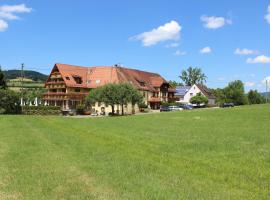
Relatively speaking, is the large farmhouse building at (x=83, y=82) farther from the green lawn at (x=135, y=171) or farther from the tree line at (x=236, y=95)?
the green lawn at (x=135, y=171)

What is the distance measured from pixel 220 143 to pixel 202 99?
335ft

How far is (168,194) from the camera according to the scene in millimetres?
10008

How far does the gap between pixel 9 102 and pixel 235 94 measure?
251ft

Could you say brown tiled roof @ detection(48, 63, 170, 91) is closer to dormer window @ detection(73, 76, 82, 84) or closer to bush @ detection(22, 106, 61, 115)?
dormer window @ detection(73, 76, 82, 84)

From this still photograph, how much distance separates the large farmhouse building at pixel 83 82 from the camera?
340 ft

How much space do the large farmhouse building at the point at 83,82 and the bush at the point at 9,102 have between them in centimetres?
1678

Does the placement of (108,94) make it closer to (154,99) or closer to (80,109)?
(80,109)

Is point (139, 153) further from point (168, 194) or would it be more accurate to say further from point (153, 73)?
point (153, 73)

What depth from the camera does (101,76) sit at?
359ft

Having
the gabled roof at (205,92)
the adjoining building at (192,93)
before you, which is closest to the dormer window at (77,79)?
the adjoining building at (192,93)

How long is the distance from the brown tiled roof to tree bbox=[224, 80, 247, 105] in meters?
32.3

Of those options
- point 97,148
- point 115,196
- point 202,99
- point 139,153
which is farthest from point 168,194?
point 202,99

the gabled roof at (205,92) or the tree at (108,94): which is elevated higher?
the gabled roof at (205,92)

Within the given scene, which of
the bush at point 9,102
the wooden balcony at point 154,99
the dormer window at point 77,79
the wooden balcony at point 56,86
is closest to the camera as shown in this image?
the bush at point 9,102
